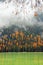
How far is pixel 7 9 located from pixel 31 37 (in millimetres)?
640

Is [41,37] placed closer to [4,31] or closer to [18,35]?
[18,35]

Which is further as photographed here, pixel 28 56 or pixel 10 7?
pixel 10 7

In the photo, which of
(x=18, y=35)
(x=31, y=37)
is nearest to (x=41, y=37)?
(x=31, y=37)

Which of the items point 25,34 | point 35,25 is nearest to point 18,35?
point 25,34

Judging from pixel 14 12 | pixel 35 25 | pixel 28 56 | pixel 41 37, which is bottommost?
pixel 28 56

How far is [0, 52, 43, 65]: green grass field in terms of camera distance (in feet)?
8.70

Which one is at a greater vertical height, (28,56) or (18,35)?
(18,35)

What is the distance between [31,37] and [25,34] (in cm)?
12

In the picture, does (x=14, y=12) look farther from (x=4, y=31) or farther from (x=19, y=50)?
(x=19, y=50)

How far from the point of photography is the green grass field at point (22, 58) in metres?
2.65

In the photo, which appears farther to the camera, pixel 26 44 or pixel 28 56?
pixel 26 44

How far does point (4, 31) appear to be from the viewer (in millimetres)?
3193

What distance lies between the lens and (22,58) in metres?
2.85

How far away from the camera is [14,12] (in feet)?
10.4
